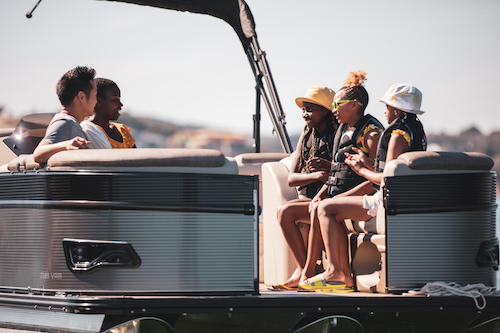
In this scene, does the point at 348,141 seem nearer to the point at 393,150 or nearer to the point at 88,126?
the point at 393,150

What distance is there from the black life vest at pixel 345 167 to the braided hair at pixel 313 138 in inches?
13.8

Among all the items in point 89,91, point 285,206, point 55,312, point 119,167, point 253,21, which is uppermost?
point 253,21

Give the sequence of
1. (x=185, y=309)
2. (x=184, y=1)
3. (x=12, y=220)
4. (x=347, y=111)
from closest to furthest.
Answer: (x=185, y=309) → (x=12, y=220) → (x=347, y=111) → (x=184, y=1)

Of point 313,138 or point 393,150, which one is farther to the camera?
point 313,138

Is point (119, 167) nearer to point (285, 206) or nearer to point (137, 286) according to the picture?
point (137, 286)

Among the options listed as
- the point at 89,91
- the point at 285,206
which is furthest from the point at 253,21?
the point at 89,91

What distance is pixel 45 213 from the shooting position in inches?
166

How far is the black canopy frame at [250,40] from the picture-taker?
7469 millimetres

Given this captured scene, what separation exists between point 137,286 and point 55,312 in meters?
0.41

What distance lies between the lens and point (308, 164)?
5582 mm

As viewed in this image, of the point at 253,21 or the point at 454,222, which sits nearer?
the point at 454,222

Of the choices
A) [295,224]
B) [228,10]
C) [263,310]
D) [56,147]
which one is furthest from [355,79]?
[228,10]

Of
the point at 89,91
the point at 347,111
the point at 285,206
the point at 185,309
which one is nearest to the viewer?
the point at 185,309

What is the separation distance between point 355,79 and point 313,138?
0.55 meters
